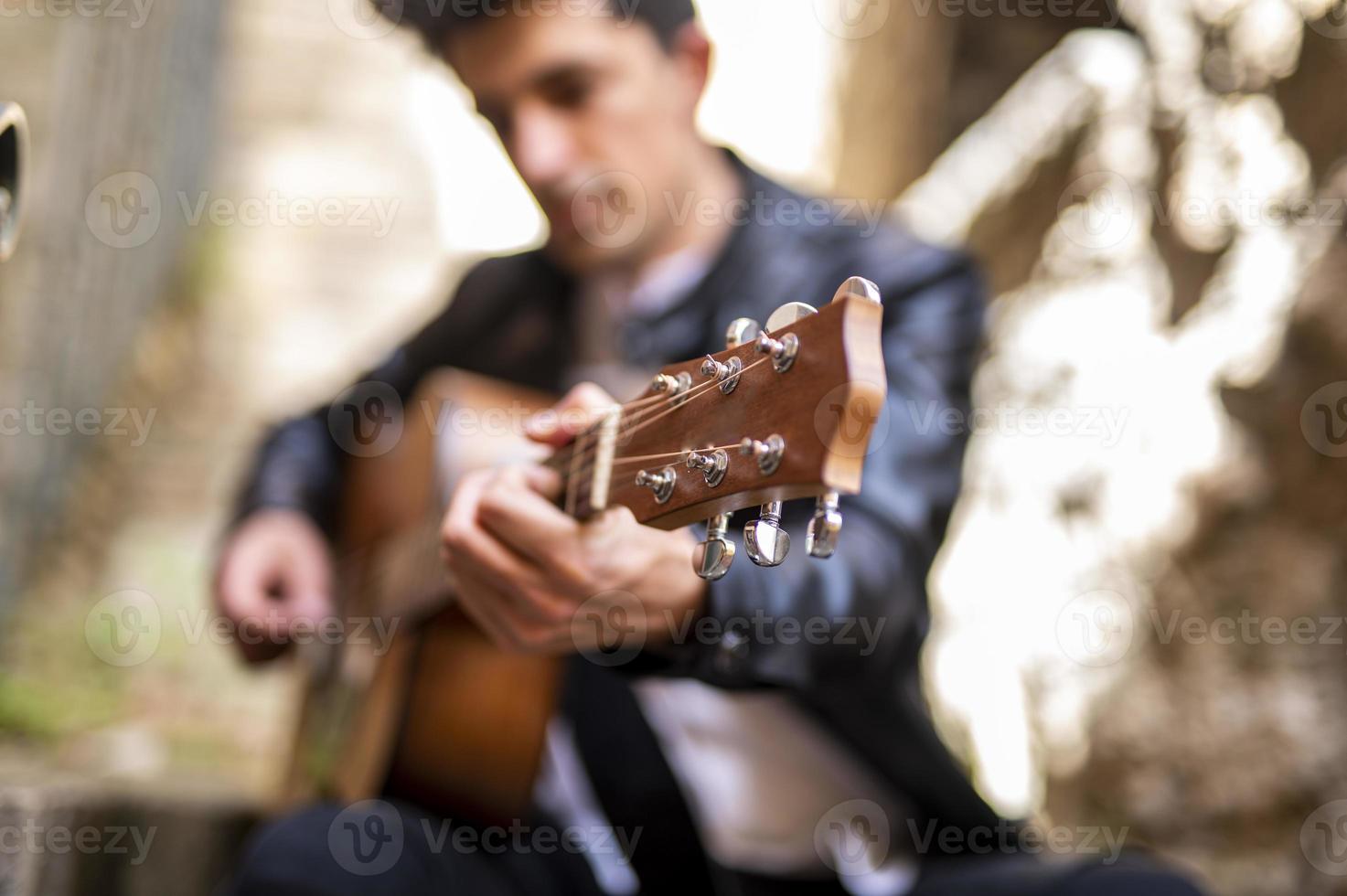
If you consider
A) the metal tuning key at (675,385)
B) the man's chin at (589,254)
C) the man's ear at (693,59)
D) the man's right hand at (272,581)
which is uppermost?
the metal tuning key at (675,385)

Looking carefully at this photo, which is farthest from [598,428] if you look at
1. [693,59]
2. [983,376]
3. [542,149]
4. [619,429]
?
[983,376]

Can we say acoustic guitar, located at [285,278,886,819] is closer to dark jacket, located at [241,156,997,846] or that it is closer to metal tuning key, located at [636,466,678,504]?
metal tuning key, located at [636,466,678,504]

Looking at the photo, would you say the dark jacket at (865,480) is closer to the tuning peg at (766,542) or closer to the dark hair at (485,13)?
the dark hair at (485,13)

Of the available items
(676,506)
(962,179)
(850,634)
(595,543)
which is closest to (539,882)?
(850,634)

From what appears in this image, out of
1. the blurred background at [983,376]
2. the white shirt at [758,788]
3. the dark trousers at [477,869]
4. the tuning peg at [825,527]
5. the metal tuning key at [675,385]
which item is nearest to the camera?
the tuning peg at [825,527]

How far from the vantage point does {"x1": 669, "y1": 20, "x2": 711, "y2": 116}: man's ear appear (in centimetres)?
184

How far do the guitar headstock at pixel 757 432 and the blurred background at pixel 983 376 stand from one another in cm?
116

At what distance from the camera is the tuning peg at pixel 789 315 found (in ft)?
2.56

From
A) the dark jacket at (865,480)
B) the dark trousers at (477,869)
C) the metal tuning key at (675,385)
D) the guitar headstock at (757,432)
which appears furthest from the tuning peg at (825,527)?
the dark trousers at (477,869)

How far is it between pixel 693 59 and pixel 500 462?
0.80 metres

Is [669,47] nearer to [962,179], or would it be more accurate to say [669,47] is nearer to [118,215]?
[962,179]

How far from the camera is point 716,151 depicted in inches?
76.9

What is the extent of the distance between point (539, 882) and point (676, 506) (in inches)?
35.8

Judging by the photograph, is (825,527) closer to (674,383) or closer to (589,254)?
(674,383)
